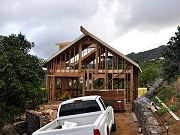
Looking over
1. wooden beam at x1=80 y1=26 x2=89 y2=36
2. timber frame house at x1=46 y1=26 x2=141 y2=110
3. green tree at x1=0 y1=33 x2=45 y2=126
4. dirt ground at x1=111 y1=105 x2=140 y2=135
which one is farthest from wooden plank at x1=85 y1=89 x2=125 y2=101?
green tree at x1=0 y1=33 x2=45 y2=126

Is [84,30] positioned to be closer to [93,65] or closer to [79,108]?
[93,65]

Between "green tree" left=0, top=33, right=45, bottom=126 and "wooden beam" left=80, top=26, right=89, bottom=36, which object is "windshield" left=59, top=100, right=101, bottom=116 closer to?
"green tree" left=0, top=33, right=45, bottom=126

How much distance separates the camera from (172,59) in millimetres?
23234

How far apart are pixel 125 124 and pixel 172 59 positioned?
6760mm

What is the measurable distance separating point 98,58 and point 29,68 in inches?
410

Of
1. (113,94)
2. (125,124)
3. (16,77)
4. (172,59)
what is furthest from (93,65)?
(16,77)

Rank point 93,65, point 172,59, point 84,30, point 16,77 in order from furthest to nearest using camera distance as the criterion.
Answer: point 93,65 → point 84,30 → point 172,59 → point 16,77

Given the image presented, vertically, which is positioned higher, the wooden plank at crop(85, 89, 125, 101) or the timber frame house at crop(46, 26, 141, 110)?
the timber frame house at crop(46, 26, 141, 110)

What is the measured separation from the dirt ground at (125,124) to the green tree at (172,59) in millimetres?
3839

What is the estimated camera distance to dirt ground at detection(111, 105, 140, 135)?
54.6 ft

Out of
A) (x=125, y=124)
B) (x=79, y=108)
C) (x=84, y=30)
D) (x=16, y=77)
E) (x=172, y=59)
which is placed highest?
(x=84, y=30)

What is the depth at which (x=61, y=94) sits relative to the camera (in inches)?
1184

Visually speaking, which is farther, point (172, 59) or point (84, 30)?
point (84, 30)

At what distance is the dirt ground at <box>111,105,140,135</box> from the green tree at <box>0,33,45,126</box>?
15.3 ft
